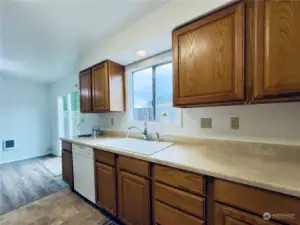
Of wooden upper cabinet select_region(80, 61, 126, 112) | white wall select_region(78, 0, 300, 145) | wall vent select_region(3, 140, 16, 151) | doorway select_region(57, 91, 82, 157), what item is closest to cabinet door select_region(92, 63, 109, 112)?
wooden upper cabinet select_region(80, 61, 126, 112)

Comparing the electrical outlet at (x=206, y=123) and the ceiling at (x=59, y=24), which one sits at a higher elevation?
the ceiling at (x=59, y=24)

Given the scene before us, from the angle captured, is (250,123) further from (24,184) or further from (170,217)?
(24,184)

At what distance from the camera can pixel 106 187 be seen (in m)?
1.86

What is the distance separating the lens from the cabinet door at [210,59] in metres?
1.17

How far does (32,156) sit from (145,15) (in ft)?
17.4

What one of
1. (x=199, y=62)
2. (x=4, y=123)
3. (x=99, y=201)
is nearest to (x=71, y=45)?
(x=199, y=62)

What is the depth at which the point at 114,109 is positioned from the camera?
244 centimetres

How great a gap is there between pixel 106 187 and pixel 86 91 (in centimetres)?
168

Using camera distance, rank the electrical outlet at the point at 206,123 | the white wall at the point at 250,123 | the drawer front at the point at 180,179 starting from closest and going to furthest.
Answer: the drawer front at the point at 180,179 → the white wall at the point at 250,123 → the electrical outlet at the point at 206,123

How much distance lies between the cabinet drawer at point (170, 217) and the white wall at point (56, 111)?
85.2 inches

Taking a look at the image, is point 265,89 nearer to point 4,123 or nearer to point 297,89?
point 297,89

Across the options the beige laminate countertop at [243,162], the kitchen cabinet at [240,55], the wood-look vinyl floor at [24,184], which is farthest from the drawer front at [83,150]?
the kitchen cabinet at [240,55]

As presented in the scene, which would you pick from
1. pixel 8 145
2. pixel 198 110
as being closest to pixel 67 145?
pixel 198 110

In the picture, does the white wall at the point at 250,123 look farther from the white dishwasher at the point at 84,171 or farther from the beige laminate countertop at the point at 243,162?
the white dishwasher at the point at 84,171
